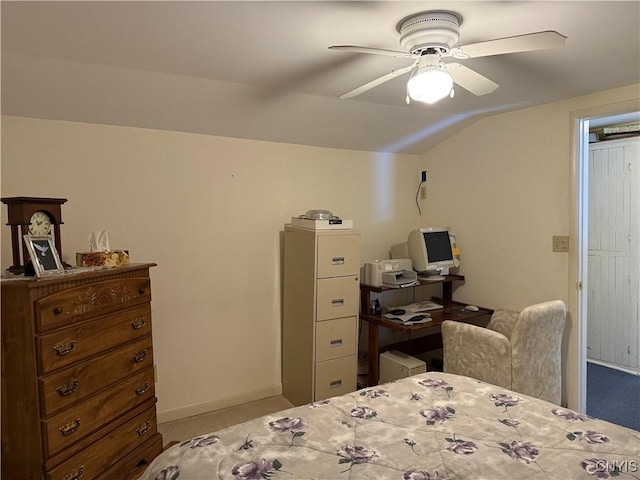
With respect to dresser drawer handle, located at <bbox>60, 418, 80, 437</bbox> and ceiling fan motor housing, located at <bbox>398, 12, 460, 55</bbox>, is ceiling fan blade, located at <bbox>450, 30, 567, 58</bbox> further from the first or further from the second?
dresser drawer handle, located at <bbox>60, 418, 80, 437</bbox>

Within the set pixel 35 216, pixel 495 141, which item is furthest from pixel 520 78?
pixel 35 216

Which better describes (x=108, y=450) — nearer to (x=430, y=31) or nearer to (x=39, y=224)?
(x=39, y=224)

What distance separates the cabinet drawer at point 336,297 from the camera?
288 cm

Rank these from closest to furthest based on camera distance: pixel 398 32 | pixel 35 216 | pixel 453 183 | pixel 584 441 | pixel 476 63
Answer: pixel 584 441 < pixel 398 32 < pixel 35 216 < pixel 476 63 < pixel 453 183

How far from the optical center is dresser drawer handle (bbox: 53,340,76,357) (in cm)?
177

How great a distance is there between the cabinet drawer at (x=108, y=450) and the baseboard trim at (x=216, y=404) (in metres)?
0.50

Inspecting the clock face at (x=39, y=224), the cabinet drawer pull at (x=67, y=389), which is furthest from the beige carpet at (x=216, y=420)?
the clock face at (x=39, y=224)

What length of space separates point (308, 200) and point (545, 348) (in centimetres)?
196

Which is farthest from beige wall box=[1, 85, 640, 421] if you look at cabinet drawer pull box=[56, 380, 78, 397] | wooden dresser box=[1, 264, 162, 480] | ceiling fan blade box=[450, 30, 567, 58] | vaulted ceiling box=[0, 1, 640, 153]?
ceiling fan blade box=[450, 30, 567, 58]

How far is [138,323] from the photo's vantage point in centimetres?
222

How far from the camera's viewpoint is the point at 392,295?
3.71 m

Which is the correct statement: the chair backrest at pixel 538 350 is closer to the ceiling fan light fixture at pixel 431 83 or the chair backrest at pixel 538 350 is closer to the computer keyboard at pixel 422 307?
the computer keyboard at pixel 422 307

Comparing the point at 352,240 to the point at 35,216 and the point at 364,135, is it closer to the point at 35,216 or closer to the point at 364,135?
the point at 364,135

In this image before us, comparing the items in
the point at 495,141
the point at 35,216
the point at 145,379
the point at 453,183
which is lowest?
the point at 145,379
